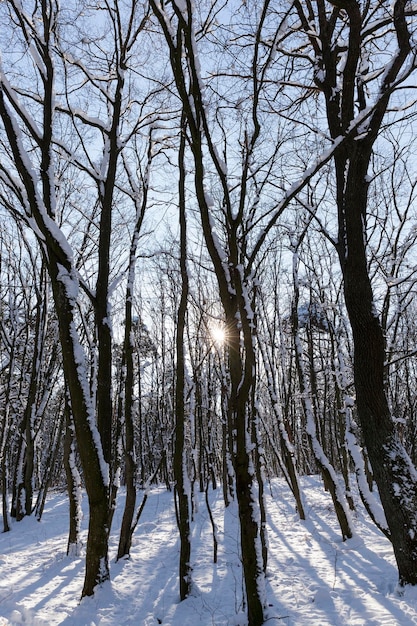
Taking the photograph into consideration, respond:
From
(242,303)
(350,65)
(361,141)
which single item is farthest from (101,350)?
(350,65)

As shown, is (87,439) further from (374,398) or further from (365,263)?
(365,263)

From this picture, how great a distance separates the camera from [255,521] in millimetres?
3805

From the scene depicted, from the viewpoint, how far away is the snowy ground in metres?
4.46

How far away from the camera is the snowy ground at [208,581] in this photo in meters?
4.46

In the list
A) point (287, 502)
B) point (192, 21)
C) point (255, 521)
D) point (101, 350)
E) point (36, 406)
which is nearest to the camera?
point (255, 521)

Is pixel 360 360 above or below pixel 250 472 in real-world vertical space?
above

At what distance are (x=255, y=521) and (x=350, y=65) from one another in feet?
17.5

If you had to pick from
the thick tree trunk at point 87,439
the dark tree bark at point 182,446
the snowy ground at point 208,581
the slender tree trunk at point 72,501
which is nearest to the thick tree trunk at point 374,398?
the snowy ground at point 208,581

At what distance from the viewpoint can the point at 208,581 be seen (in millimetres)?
6480

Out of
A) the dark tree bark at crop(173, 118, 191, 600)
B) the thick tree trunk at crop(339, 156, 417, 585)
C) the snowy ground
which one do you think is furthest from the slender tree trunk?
the thick tree trunk at crop(339, 156, 417, 585)

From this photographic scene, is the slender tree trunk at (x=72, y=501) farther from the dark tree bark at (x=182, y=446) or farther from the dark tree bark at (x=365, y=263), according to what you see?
the dark tree bark at (x=365, y=263)

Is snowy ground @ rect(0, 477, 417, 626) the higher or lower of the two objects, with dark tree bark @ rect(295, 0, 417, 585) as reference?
lower

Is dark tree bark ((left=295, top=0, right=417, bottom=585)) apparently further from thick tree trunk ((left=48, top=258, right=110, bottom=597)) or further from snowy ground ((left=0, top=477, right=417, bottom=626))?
thick tree trunk ((left=48, top=258, right=110, bottom=597))

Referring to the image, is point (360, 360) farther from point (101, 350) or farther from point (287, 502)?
point (287, 502)
